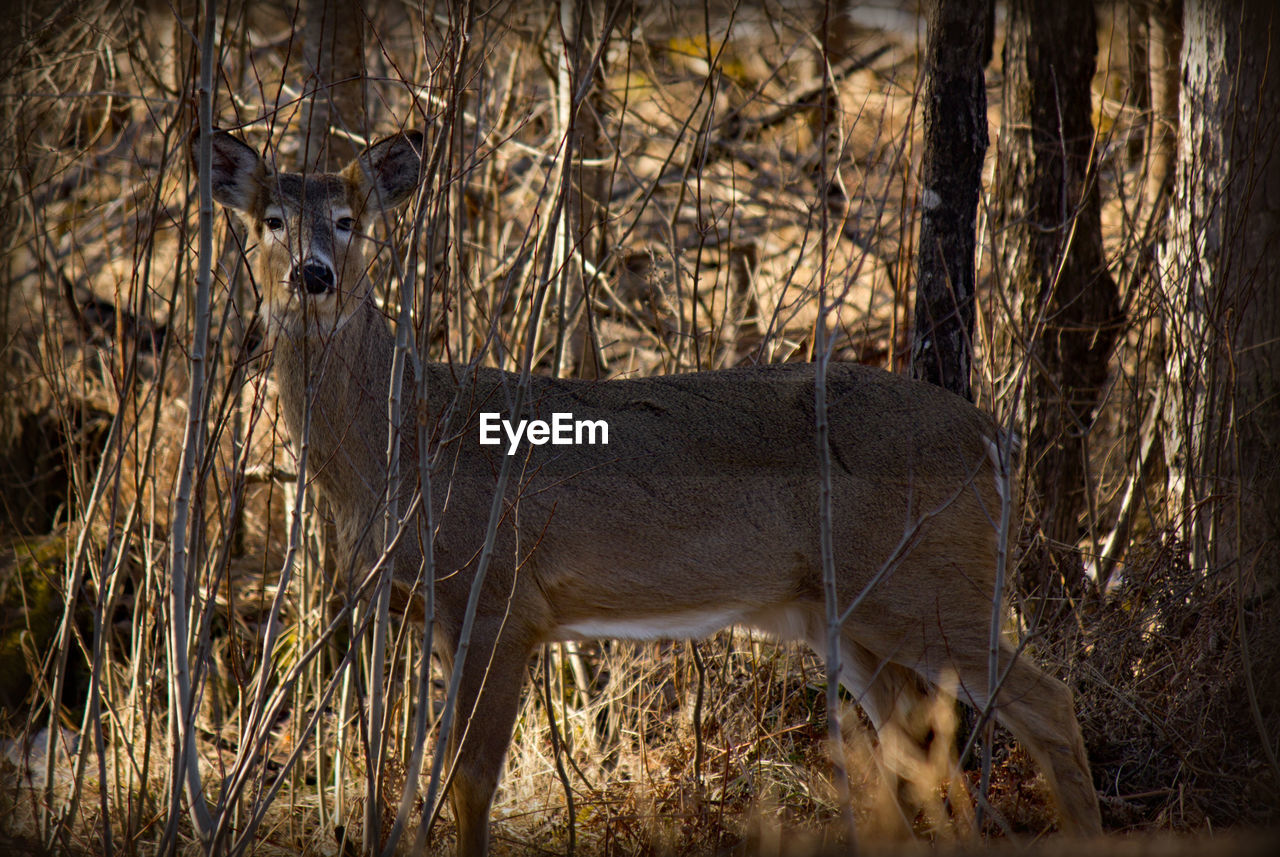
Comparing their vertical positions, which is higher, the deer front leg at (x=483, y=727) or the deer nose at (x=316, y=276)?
the deer nose at (x=316, y=276)

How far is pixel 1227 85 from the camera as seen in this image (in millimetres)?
5859

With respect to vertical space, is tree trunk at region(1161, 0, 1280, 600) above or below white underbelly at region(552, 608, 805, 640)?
above

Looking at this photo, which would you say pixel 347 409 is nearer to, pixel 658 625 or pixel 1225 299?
pixel 658 625

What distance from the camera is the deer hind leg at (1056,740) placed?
4.15 meters

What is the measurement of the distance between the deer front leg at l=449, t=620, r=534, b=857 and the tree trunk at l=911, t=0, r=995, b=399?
2.17m

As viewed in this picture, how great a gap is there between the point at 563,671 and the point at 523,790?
79 cm

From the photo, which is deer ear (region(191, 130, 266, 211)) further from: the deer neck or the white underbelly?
the white underbelly

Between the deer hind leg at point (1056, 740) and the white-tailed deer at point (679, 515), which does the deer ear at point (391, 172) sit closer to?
the white-tailed deer at point (679, 515)

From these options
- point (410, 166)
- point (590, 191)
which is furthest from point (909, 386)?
point (590, 191)

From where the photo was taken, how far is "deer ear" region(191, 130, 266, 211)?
4477 mm

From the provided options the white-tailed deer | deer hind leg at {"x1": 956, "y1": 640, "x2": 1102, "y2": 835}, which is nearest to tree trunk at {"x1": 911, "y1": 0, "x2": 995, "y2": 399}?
the white-tailed deer

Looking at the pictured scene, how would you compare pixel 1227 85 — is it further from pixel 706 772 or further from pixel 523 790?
pixel 523 790

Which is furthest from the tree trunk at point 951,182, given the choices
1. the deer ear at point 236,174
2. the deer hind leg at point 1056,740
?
the deer ear at point 236,174

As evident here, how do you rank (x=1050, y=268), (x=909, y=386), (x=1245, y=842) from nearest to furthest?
(x=1245, y=842) < (x=909, y=386) < (x=1050, y=268)
